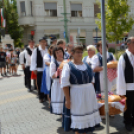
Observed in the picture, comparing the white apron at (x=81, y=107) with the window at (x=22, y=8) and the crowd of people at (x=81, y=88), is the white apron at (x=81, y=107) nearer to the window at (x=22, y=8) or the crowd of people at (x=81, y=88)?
the crowd of people at (x=81, y=88)

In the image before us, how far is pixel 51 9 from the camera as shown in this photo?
109 feet

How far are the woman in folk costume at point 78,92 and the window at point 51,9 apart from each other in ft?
100

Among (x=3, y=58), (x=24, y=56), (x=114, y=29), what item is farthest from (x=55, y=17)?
(x=24, y=56)

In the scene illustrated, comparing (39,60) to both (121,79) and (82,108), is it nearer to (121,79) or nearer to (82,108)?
(121,79)

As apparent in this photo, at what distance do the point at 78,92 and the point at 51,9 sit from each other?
1220 inches

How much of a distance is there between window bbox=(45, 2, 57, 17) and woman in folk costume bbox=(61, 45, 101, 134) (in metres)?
30.6

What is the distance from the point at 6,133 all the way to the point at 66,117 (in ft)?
5.23

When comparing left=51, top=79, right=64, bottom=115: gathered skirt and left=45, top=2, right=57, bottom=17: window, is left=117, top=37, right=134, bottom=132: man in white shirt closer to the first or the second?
left=51, top=79, right=64, bottom=115: gathered skirt

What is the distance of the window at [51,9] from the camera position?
33.0m

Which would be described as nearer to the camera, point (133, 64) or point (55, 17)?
point (133, 64)

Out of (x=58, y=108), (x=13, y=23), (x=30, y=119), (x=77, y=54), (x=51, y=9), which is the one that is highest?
(x=51, y=9)

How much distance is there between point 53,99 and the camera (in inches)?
194

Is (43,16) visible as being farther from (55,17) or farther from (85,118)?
(85,118)

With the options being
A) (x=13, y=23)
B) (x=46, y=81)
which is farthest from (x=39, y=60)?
(x=13, y=23)
